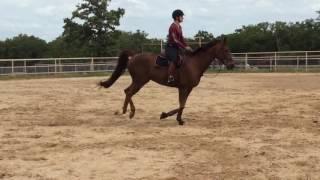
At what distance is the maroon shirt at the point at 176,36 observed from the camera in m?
12.3

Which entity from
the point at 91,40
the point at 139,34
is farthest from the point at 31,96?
the point at 139,34

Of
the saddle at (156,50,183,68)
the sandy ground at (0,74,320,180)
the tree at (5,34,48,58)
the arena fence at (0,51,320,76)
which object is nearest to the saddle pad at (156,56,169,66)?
the saddle at (156,50,183,68)

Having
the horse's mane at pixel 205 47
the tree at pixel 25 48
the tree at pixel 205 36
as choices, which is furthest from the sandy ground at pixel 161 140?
the tree at pixel 25 48

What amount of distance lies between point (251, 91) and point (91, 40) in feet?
103

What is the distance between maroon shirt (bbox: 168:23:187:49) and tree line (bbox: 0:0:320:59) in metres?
28.1

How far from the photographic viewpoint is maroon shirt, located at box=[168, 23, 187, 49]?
1230 cm

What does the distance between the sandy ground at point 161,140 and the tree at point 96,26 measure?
3306 cm

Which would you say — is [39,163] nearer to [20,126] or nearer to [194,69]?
[20,126]

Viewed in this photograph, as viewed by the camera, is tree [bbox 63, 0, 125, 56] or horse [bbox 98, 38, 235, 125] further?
tree [bbox 63, 0, 125, 56]

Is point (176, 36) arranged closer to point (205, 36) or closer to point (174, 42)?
point (174, 42)

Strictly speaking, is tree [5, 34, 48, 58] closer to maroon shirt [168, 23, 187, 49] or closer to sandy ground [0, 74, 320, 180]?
sandy ground [0, 74, 320, 180]

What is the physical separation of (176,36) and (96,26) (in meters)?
38.6

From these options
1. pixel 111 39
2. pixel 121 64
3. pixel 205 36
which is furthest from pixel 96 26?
pixel 121 64

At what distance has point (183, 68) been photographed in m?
12.6
